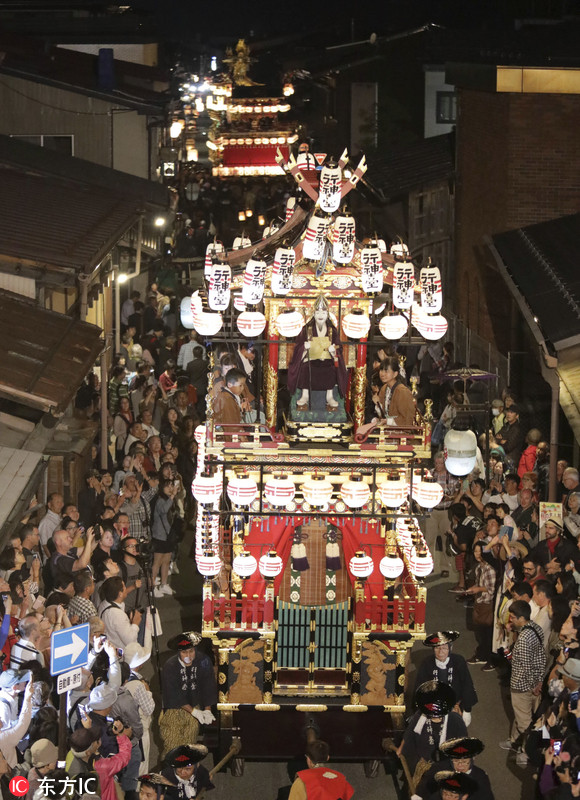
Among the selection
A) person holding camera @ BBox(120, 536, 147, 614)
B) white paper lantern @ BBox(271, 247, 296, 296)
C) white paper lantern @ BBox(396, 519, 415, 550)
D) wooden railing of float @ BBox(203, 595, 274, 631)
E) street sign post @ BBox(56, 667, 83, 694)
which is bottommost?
street sign post @ BBox(56, 667, 83, 694)

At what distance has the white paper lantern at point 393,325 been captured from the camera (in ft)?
54.0

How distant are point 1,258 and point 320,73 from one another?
33104 mm

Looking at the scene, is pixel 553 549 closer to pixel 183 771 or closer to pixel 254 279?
pixel 254 279

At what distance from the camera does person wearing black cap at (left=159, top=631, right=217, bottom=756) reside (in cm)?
1295

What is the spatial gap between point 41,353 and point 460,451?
6.42 meters

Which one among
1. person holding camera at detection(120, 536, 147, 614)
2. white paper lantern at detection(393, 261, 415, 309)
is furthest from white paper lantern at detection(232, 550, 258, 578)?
white paper lantern at detection(393, 261, 415, 309)

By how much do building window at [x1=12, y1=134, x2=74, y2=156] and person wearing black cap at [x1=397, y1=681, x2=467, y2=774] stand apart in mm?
23723

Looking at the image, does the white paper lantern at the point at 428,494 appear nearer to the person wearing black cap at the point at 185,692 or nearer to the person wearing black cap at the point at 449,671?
the person wearing black cap at the point at 449,671

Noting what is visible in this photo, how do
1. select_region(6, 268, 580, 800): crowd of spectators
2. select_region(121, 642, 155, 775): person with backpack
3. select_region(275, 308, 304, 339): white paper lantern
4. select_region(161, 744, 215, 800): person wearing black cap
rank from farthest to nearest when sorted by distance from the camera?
select_region(275, 308, 304, 339): white paper lantern
select_region(121, 642, 155, 775): person with backpack
select_region(6, 268, 580, 800): crowd of spectators
select_region(161, 744, 215, 800): person wearing black cap

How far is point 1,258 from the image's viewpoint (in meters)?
21.2

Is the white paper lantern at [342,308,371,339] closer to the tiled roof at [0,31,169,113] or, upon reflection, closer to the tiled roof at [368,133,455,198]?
the tiled roof at [0,31,169,113]

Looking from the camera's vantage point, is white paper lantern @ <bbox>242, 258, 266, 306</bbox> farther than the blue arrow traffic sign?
Yes

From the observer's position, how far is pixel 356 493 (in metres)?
14.9

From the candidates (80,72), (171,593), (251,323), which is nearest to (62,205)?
(171,593)
